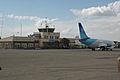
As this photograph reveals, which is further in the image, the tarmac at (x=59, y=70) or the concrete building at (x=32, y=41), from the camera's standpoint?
the concrete building at (x=32, y=41)

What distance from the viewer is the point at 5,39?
189 meters

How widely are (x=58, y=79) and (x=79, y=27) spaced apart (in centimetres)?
9656

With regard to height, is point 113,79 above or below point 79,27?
below

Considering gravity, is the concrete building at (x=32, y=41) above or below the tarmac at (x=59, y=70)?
above

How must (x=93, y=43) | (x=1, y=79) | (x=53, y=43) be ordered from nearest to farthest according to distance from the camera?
(x=1, y=79)
(x=93, y=43)
(x=53, y=43)

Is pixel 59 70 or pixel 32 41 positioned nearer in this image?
pixel 59 70

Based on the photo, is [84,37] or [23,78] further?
[84,37]

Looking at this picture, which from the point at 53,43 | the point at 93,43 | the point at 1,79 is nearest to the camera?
the point at 1,79

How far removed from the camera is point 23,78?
50.8 feet

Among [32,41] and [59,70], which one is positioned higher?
[32,41]

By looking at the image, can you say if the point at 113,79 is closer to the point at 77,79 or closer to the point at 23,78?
the point at 77,79

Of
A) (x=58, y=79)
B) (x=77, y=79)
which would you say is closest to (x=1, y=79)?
(x=58, y=79)

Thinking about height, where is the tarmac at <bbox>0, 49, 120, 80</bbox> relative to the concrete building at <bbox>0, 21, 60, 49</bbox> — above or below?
below

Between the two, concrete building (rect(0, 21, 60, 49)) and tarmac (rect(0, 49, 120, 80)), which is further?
concrete building (rect(0, 21, 60, 49))
